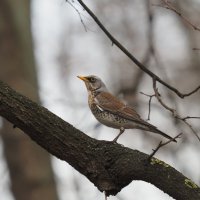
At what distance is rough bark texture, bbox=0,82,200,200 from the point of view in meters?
4.75

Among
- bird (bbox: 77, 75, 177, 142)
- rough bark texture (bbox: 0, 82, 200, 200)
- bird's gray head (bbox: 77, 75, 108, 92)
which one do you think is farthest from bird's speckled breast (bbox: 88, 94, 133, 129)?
rough bark texture (bbox: 0, 82, 200, 200)

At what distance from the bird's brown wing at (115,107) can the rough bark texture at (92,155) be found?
52.2 inches


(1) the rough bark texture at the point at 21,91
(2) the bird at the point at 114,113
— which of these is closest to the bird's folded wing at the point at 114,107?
(2) the bird at the point at 114,113

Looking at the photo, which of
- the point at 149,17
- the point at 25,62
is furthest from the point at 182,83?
the point at 149,17

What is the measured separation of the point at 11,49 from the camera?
10.1 m

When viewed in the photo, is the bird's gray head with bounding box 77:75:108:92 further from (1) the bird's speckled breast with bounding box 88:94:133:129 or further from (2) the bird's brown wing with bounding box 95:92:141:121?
(1) the bird's speckled breast with bounding box 88:94:133:129

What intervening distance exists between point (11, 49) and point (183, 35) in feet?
28.3

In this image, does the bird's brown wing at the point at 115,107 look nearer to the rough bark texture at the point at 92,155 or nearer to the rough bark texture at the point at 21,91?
the rough bark texture at the point at 92,155

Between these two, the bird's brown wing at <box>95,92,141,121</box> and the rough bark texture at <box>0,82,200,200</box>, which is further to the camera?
the bird's brown wing at <box>95,92,141,121</box>

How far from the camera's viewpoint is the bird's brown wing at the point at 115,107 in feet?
20.8

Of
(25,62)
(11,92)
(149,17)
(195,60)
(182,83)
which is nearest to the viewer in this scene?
(11,92)

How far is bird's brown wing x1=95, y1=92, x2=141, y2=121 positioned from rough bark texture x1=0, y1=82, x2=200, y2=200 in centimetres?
133

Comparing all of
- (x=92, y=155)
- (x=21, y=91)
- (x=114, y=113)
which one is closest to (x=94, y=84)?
(x=114, y=113)

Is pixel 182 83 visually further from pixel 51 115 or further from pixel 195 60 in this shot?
pixel 51 115
